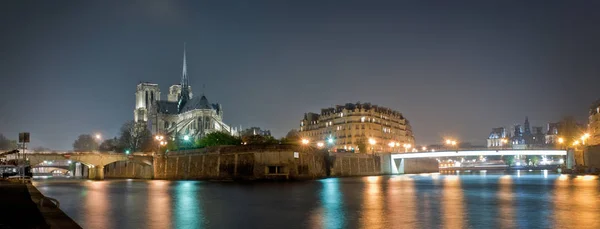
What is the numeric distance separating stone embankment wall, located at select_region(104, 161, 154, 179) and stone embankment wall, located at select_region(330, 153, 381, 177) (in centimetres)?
3801

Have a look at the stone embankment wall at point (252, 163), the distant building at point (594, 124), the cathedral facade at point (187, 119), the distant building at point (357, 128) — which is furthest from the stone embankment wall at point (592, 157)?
the cathedral facade at point (187, 119)

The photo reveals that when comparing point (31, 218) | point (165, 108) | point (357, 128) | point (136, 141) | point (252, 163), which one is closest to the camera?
point (31, 218)

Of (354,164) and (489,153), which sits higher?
(489,153)

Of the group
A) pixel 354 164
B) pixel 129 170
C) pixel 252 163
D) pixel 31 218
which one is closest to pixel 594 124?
pixel 354 164

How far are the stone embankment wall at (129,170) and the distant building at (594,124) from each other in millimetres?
108688

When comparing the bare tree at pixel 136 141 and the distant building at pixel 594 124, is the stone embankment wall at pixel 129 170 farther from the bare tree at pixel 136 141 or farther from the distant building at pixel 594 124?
the distant building at pixel 594 124

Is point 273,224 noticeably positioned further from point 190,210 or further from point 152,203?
point 152,203

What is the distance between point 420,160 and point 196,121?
240ft

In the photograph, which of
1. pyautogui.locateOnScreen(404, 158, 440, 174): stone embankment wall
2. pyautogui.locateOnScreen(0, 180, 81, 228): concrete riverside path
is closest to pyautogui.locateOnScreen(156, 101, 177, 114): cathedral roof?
pyautogui.locateOnScreen(404, 158, 440, 174): stone embankment wall

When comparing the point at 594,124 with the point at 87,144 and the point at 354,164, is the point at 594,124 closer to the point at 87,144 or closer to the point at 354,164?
the point at 354,164

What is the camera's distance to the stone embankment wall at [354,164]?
108 metres

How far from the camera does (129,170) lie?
121 metres

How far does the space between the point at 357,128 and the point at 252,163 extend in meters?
87.4

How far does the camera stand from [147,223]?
25.7m
